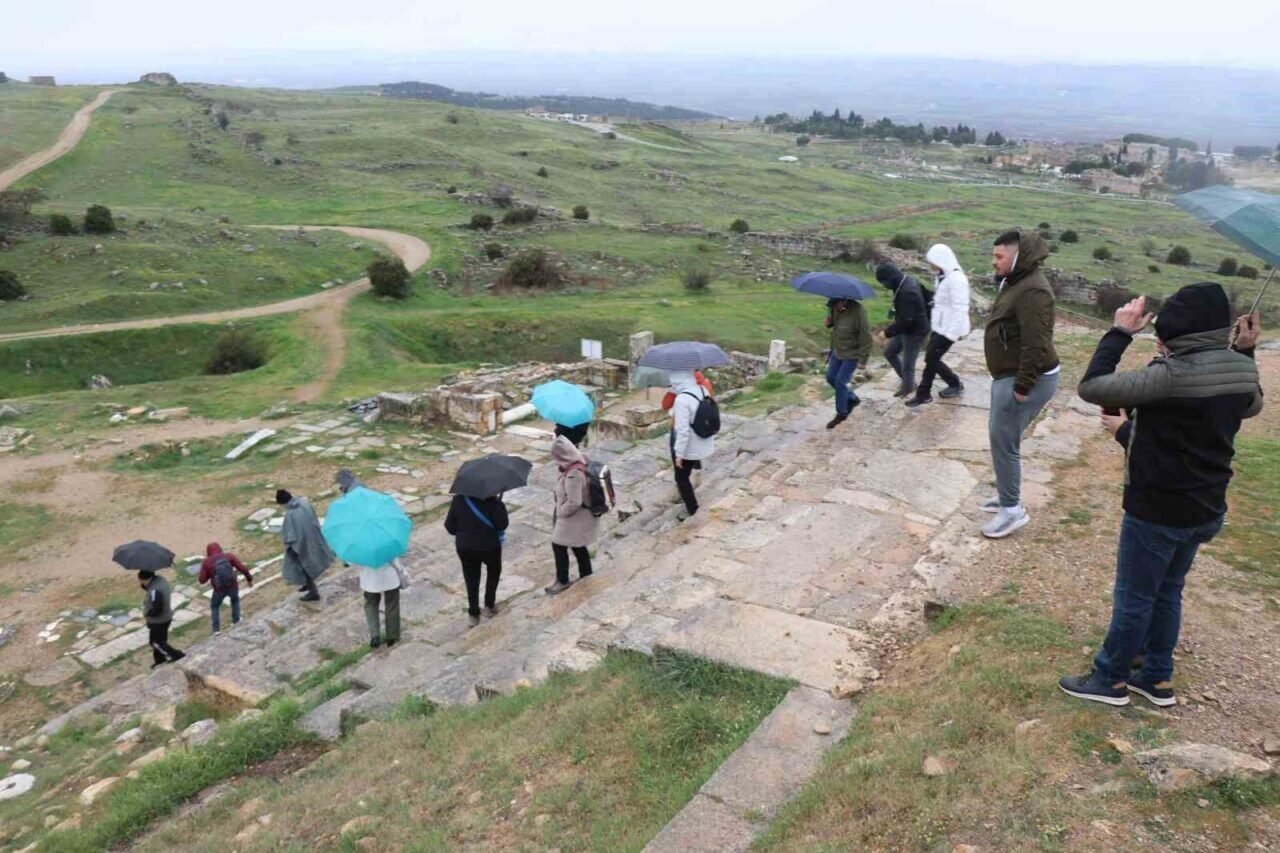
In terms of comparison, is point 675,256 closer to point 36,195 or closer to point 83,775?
point 36,195

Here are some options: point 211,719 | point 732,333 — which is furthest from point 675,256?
point 211,719

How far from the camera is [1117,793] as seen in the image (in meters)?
3.49

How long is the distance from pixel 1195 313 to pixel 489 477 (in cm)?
527

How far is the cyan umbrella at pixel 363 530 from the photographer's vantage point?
7383 mm

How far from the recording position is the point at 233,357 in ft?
71.0

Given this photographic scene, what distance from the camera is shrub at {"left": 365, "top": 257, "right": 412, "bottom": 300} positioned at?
26.2 m

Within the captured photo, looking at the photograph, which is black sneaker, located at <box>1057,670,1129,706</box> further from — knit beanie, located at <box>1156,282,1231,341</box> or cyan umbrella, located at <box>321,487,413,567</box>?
cyan umbrella, located at <box>321,487,413,567</box>

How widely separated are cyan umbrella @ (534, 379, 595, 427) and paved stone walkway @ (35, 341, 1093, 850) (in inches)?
60.2

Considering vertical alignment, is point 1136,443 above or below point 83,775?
above

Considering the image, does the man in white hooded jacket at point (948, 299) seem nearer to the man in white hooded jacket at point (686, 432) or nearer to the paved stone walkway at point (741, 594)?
the paved stone walkway at point (741, 594)

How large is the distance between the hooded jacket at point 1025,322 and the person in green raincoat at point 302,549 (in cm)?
713

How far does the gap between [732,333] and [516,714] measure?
19015mm

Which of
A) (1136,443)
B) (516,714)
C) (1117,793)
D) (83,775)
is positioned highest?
(1136,443)

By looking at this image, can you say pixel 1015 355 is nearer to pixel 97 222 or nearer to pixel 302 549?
pixel 302 549
